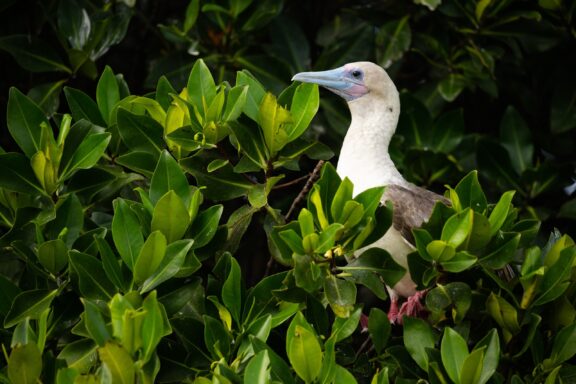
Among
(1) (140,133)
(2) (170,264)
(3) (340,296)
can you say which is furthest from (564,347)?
(1) (140,133)

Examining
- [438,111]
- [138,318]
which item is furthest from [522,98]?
[138,318]

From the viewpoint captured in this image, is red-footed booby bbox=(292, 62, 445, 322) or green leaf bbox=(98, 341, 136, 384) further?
red-footed booby bbox=(292, 62, 445, 322)

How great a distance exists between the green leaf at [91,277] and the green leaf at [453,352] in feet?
3.18

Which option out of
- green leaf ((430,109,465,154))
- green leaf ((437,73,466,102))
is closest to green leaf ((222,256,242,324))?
green leaf ((430,109,465,154))

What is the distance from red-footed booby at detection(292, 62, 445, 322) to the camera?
467 cm

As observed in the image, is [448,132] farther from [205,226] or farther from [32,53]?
[205,226]

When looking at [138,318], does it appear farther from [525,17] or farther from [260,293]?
[525,17]

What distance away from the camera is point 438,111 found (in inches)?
237

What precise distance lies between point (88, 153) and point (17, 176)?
0.78 ft

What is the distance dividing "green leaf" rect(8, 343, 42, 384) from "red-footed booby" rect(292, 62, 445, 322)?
5.24 ft

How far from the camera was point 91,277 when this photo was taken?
3.45m

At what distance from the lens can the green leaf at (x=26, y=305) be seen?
3.47 m

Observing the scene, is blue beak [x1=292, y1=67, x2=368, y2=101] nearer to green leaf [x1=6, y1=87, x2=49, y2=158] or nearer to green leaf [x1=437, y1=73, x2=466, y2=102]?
green leaf [x1=437, y1=73, x2=466, y2=102]

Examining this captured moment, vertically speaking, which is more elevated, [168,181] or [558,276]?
[168,181]
